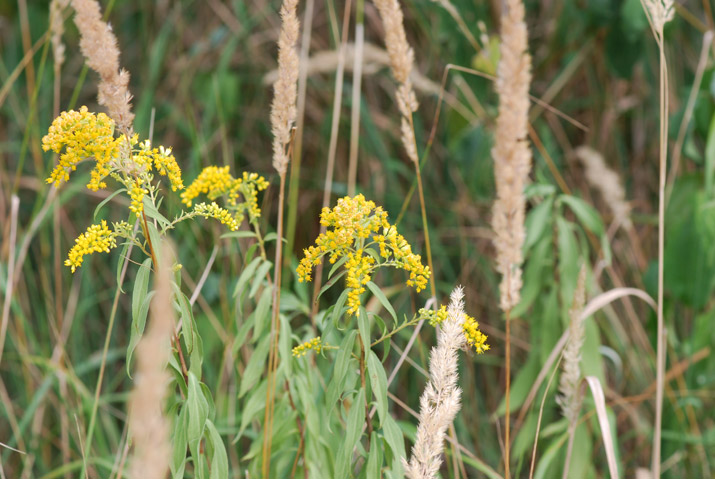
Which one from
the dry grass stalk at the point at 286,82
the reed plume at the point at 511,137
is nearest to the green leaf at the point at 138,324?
the dry grass stalk at the point at 286,82

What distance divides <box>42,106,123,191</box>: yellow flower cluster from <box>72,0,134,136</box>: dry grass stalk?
0.04m

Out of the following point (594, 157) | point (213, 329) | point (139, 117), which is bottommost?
point (213, 329)

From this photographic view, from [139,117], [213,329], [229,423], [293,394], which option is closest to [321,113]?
[139,117]

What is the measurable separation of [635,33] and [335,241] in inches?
47.9

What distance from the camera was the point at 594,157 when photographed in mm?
1837

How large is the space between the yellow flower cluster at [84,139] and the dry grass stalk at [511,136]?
416 millimetres

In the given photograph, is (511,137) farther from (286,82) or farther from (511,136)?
(286,82)

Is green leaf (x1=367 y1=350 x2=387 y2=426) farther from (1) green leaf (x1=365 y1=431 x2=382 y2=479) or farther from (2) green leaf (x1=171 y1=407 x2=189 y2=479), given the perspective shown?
(2) green leaf (x1=171 y1=407 x2=189 y2=479)

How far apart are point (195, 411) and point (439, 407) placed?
0.24 metres

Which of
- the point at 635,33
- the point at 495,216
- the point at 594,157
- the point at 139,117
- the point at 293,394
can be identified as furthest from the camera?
the point at 139,117

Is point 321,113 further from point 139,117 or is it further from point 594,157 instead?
point 594,157

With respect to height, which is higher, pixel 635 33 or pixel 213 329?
pixel 635 33

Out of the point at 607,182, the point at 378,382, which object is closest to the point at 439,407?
the point at 378,382

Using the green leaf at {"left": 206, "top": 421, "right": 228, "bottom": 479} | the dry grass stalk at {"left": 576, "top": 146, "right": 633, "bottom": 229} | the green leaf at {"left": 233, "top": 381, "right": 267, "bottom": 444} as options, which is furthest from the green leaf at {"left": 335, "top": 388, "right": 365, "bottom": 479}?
the dry grass stalk at {"left": 576, "top": 146, "right": 633, "bottom": 229}
